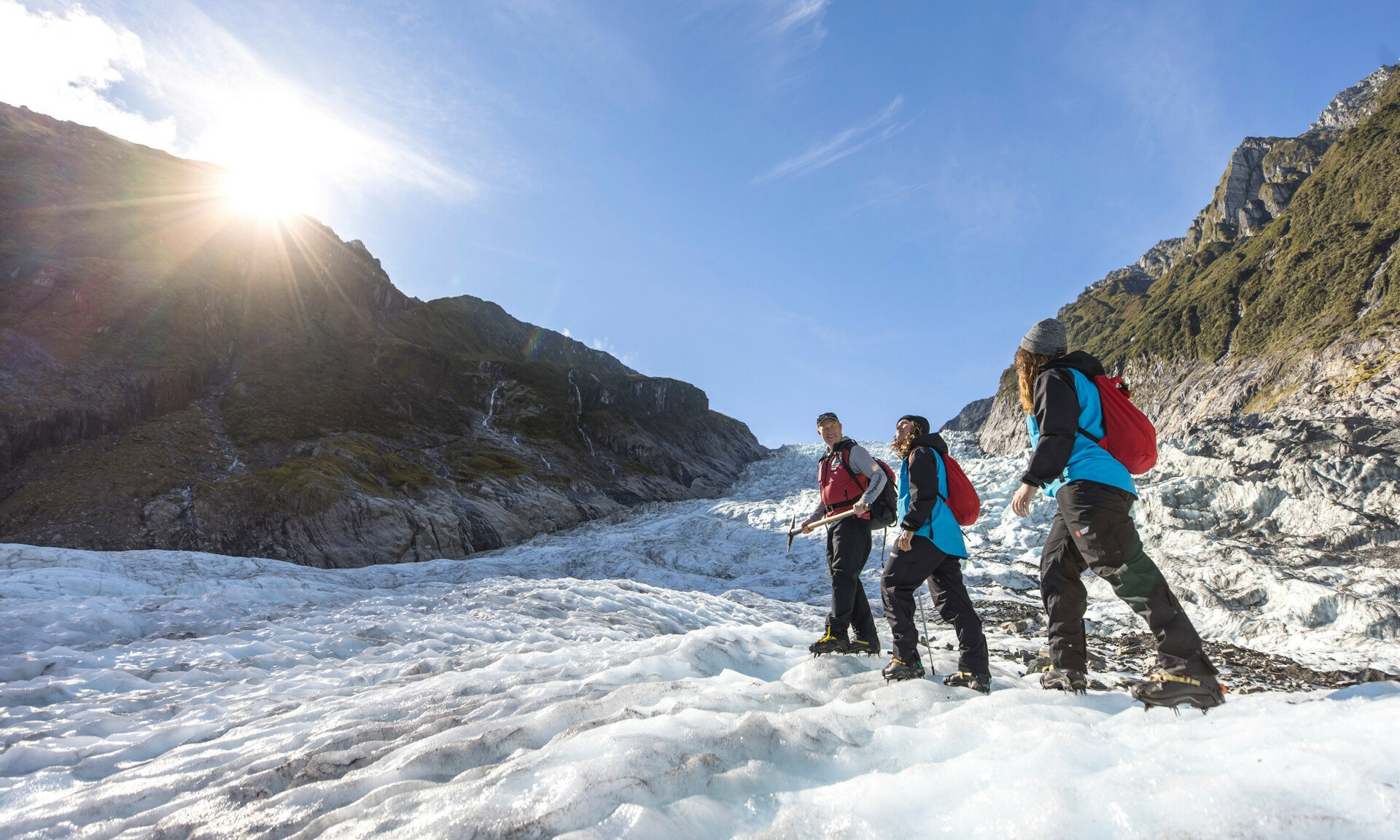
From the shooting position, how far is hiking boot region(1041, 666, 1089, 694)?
4211 mm

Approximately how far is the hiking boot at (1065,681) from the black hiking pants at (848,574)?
1.86 metres

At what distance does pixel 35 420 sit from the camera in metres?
36.1

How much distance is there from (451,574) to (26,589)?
369 inches

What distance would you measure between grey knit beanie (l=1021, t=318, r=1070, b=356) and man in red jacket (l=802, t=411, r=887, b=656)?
1.98 metres

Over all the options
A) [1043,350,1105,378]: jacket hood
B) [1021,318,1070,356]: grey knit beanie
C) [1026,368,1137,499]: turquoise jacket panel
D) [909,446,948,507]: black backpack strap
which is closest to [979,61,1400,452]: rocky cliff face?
[909,446,948,507]: black backpack strap

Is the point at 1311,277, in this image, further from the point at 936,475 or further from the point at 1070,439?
the point at 1070,439

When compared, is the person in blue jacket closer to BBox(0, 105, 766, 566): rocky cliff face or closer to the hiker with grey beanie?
the hiker with grey beanie

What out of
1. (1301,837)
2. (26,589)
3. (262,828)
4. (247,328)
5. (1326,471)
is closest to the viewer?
(1301,837)

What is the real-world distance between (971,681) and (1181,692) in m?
1.56

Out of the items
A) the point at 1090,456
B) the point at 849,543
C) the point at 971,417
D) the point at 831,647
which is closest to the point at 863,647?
the point at 831,647

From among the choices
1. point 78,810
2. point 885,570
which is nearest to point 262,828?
point 78,810

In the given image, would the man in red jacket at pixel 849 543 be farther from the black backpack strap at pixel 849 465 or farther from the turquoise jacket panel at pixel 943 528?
the turquoise jacket panel at pixel 943 528

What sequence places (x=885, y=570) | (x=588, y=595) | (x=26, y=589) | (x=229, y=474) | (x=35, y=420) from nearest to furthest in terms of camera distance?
(x=885, y=570) < (x=26, y=589) < (x=588, y=595) < (x=35, y=420) < (x=229, y=474)

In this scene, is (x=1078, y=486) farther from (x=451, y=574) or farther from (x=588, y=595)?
(x=451, y=574)
